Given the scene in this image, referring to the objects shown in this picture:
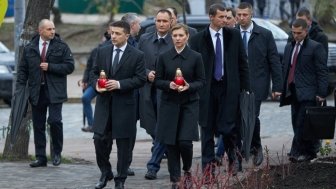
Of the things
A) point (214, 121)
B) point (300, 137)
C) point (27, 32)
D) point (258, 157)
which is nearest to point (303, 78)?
point (300, 137)

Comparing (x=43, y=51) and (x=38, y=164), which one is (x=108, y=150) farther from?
(x=43, y=51)

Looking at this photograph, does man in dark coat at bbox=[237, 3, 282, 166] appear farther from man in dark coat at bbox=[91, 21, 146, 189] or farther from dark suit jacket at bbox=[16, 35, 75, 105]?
man in dark coat at bbox=[91, 21, 146, 189]

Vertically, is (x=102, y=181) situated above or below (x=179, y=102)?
below

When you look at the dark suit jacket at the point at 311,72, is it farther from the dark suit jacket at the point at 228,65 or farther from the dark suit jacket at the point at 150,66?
the dark suit jacket at the point at 150,66

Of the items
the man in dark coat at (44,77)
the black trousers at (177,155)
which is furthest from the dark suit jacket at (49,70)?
the black trousers at (177,155)

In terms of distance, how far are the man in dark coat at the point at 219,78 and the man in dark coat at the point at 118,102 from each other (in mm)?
871

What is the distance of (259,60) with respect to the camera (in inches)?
550

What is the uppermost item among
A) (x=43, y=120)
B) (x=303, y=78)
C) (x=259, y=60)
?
(x=259, y=60)

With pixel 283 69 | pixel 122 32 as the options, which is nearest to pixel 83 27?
pixel 283 69

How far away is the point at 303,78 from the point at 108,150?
3234mm

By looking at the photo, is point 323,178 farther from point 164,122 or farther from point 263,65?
point 263,65

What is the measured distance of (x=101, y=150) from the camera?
39.2 feet

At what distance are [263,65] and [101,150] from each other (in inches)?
116

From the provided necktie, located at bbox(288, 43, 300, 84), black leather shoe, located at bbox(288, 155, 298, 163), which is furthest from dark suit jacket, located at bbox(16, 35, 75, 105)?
black leather shoe, located at bbox(288, 155, 298, 163)
